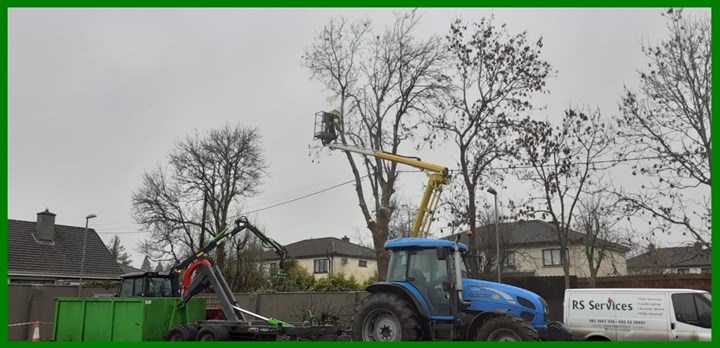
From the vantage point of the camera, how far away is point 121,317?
14.2 m

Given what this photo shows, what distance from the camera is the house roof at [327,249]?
5625cm

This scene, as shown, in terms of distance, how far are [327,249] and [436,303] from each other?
4500cm

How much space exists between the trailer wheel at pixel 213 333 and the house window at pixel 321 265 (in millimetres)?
42381

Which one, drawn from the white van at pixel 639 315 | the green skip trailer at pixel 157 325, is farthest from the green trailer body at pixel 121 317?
the white van at pixel 639 315

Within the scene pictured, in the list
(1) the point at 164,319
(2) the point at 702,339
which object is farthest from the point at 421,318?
(1) the point at 164,319

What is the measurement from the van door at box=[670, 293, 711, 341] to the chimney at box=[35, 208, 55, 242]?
37453 millimetres

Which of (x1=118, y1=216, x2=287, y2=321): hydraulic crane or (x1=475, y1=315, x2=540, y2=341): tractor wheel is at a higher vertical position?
(x1=118, y1=216, x2=287, y2=321): hydraulic crane

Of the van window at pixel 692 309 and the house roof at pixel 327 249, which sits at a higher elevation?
the house roof at pixel 327 249

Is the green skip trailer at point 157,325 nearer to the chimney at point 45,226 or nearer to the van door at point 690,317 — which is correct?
the van door at point 690,317

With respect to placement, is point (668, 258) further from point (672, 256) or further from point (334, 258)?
point (334, 258)

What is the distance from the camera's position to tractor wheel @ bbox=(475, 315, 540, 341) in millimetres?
9984

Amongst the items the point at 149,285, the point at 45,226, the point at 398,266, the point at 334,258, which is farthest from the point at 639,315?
the point at 334,258

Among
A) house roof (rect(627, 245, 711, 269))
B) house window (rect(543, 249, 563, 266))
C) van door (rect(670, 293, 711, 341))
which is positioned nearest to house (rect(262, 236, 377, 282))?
house window (rect(543, 249, 563, 266))

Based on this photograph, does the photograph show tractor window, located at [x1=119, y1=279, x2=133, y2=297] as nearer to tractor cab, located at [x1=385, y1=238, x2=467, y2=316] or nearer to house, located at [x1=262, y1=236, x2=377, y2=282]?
tractor cab, located at [x1=385, y1=238, x2=467, y2=316]
